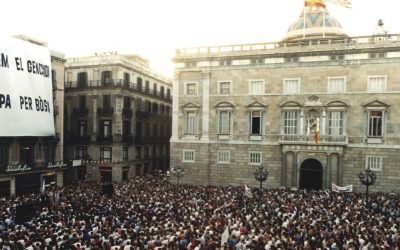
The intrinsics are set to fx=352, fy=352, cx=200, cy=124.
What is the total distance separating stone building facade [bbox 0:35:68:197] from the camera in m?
32.5

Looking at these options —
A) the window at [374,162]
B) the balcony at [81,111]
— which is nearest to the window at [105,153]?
the balcony at [81,111]

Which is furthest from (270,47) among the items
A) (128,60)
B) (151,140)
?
(151,140)

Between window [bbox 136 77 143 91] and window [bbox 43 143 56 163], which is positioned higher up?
window [bbox 136 77 143 91]

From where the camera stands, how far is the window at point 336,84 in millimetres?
33875

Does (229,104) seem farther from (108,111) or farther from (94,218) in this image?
(94,218)

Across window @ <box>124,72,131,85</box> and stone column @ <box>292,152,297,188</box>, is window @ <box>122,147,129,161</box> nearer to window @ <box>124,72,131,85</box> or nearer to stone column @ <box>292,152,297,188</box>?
window @ <box>124,72,131,85</box>

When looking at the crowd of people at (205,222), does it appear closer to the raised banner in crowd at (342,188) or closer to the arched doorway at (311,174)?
the raised banner in crowd at (342,188)

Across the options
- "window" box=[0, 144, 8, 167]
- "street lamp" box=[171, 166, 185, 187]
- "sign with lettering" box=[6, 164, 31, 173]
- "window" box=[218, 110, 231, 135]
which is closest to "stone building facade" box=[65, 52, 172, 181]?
"sign with lettering" box=[6, 164, 31, 173]

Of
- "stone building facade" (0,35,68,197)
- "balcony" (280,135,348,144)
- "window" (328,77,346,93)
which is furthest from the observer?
"window" (328,77,346,93)

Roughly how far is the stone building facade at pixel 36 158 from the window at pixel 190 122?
14127 millimetres

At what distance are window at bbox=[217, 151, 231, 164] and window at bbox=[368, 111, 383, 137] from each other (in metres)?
14.0

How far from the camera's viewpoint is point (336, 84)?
112 feet

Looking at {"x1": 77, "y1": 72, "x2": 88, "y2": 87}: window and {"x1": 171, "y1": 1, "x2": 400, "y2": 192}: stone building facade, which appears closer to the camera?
{"x1": 171, "y1": 1, "x2": 400, "y2": 192}: stone building facade

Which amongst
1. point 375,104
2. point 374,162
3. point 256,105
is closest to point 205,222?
point 256,105
